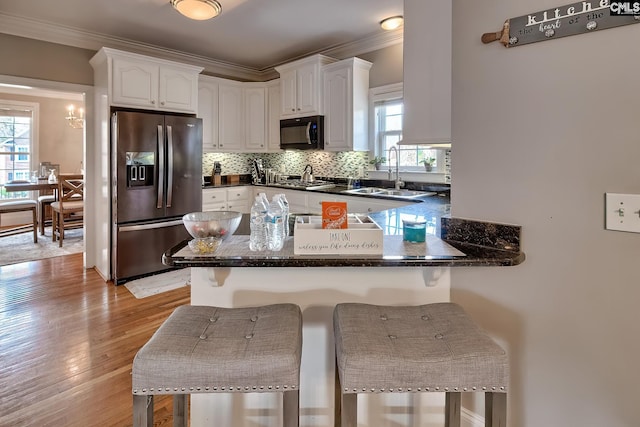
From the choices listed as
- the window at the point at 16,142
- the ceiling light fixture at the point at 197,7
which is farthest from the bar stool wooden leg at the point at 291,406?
the window at the point at 16,142

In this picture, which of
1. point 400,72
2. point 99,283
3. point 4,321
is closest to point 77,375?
point 4,321

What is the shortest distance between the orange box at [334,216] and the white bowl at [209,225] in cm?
39

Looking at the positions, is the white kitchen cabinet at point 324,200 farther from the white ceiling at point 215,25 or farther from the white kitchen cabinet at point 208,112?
the white ceiling at point 215,25

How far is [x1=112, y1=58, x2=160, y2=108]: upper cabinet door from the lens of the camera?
360 centimetres

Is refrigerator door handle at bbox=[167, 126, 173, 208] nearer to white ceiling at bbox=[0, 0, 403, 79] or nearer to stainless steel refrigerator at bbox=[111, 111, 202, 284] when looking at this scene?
stainless steel refrigerator at bbox=[111, 111, 202, 284]

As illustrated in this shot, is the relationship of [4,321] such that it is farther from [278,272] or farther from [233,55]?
[233,55]

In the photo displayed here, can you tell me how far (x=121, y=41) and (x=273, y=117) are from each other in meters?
2.00

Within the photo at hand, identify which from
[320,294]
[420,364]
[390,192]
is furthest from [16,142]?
[420,364]

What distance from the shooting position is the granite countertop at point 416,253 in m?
1.21

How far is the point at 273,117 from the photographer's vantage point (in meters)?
5.11

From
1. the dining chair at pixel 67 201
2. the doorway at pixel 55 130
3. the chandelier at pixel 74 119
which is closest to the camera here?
the dining chair at pixel 67 201

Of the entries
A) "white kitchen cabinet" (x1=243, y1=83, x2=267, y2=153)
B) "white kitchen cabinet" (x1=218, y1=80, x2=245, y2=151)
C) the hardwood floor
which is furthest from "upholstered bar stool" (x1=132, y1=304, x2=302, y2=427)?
"white kitchen cabinet" (x1=243, y1=83, x2=267, y2=153)

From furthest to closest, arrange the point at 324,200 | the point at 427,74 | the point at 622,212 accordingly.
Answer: the point at 324,200
the point at 427,74
the point at 622,212

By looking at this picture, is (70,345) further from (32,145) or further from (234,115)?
(32,145)
